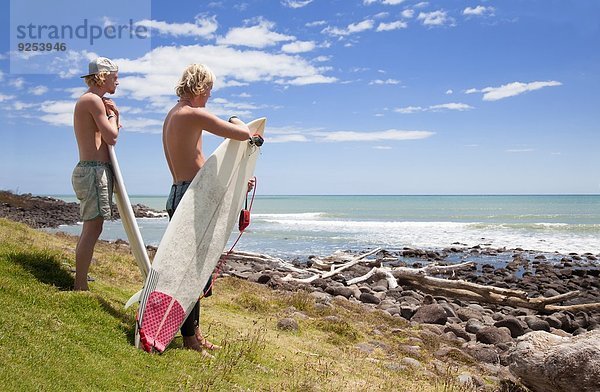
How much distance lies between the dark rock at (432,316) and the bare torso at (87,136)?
8917 mm

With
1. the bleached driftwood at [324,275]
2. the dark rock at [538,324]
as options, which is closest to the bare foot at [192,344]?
the dark rock at [538,324]

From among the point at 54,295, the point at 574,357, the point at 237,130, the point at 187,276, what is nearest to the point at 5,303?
the point at 54,295

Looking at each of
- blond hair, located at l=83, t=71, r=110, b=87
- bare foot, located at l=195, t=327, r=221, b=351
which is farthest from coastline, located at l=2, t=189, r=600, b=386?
blond hair, located at l=83, t=71, r=110, b=87

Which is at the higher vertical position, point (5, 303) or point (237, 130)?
point (237, 130)

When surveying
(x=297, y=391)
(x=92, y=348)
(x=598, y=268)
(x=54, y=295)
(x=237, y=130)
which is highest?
(x=237, y=130)

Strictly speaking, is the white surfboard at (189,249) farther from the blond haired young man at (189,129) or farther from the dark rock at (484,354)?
the dark rock at (484,354)

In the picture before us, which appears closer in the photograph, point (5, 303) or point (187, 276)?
point (5, 303)

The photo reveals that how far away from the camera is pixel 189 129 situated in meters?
5.32

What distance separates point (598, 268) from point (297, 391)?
1016 inches

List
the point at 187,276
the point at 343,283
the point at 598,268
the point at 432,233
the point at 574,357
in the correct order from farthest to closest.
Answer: the point at 432,233 < the point at 598,268 < the point at 343,283 < the point at 574,357 < the point at 187,276

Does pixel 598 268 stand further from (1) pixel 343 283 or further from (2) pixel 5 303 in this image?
(2) pixel 5 303

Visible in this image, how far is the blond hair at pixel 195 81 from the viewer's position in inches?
209

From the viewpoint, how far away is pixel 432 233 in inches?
1747

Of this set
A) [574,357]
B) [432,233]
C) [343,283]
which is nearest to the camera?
[574,357]
